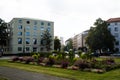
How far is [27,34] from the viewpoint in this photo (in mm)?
91375

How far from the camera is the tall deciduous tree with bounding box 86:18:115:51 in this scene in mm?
79500

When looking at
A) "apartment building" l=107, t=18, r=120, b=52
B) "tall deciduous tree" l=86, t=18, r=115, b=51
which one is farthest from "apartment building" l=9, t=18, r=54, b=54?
"apartment building" l=107, t=18, r=120, b=52

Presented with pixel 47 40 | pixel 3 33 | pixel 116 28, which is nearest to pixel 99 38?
pixel 47 40

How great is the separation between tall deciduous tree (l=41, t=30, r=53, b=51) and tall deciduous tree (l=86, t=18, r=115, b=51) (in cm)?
1823

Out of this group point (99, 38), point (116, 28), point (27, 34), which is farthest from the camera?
point (116, 28)

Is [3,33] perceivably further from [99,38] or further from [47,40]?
[99,38]

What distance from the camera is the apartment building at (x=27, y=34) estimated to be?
8828cm

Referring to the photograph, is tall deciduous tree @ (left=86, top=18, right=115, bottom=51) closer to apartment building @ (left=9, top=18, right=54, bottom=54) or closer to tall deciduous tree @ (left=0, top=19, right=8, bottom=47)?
apartment building @ (left=9, top=18, right=54, bottom=54)

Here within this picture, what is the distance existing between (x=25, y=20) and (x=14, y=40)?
420 inches

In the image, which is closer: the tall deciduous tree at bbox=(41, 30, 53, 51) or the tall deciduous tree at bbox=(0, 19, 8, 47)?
the tall deciduous tree at bbox=(0, 19, 8, 47)

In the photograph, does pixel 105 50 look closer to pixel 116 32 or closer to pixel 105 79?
pixel 116 32

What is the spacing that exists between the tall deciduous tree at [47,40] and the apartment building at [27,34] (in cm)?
258

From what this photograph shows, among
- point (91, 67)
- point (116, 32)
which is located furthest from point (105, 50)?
point (91, 67)

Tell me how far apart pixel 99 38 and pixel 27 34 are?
32232mm
